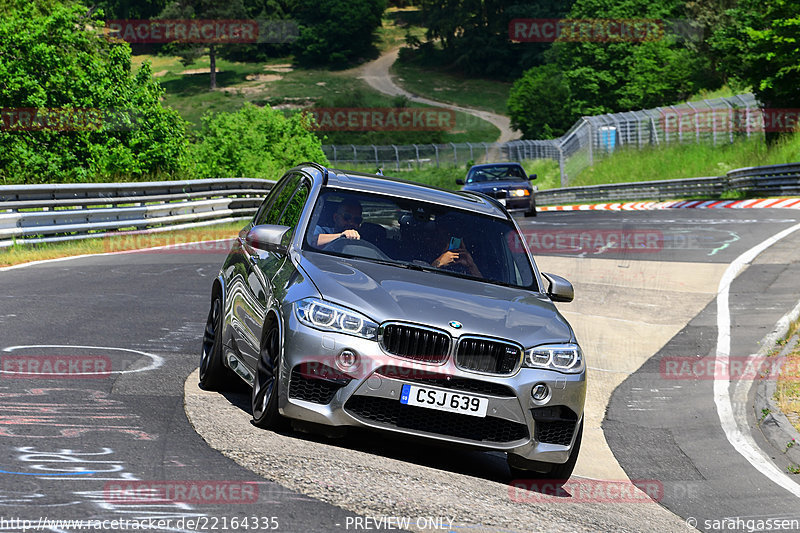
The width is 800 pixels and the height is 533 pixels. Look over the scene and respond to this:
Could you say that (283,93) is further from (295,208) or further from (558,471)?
(558,471)

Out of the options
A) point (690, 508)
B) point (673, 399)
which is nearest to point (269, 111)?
point (673, 399)

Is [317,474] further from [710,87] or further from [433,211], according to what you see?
[710,87]

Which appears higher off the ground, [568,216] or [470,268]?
[470,268]

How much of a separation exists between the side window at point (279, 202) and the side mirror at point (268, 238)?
2.99ft

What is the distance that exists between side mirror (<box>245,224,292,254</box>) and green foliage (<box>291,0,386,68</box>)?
141m

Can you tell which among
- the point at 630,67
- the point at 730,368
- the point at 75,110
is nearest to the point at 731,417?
the point at 730,368

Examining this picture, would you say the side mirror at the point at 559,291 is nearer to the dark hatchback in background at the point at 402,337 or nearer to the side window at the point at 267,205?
the dark hatchback in background at the point at 402,337

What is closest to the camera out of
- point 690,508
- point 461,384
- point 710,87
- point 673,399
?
point 461,384

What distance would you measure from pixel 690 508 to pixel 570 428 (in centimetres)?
121

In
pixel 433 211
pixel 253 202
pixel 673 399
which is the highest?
pixel 433 211

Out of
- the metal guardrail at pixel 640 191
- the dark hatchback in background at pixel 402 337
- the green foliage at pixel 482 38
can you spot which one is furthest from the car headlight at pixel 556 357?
the green foliage at pixel 482 38

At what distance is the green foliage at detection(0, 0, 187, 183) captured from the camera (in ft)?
104

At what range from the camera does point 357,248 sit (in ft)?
25.0

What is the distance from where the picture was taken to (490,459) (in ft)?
25.7
